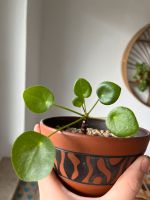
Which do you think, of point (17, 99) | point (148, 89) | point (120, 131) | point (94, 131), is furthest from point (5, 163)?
point (148, 89)

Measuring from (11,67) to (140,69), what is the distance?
769mm

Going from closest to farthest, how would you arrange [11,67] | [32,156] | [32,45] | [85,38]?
[32,156]
[11,67]
[32,45]
[85,38]

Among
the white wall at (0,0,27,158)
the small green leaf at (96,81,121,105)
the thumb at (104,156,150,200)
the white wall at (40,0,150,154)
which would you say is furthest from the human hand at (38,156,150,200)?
the white wall at (40,0,150,154)

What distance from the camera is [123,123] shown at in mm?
385

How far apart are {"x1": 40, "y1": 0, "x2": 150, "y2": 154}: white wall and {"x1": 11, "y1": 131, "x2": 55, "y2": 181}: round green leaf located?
1.02 meters

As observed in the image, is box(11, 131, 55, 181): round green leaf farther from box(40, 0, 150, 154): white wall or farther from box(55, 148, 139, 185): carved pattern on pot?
box(40, 0, 150, 154): white wall

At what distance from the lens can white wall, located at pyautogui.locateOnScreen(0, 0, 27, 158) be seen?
0.96 m

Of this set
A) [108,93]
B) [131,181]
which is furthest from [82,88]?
[131,181]

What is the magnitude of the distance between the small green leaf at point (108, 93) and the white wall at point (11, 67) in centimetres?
62

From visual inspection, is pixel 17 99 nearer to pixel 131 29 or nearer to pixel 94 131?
pixel 94 131

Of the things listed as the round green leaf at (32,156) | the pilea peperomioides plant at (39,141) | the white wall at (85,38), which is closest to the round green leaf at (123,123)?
the pilea peperomioides plant at (39,141)

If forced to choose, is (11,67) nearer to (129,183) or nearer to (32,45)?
(32,45)

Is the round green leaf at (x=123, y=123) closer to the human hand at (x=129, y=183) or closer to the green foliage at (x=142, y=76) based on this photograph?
the human hand at (x=129, y=183)

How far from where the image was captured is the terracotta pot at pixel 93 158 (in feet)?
1.34
